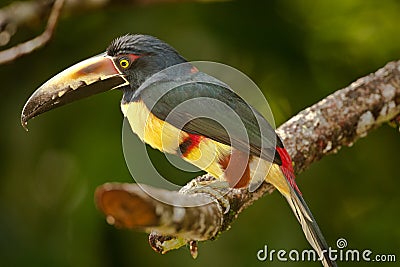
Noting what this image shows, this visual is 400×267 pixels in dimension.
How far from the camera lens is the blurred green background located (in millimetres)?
3477

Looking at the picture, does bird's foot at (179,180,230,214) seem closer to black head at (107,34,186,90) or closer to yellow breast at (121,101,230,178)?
yellow breast at (121,101,230,178)

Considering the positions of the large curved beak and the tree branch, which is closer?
the tree branch

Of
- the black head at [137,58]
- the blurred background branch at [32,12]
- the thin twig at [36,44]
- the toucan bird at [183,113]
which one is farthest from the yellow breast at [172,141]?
the blurred background branch at [32,12]

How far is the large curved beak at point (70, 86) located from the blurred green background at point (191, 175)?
41.9 inches

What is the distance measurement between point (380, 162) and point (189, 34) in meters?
1.18

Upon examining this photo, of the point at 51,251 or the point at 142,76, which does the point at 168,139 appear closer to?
the point at 142,76

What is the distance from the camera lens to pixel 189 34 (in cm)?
378

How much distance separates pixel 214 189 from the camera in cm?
231

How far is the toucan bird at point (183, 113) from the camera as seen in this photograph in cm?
225

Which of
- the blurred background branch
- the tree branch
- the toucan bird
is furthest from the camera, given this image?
the blurred background branch

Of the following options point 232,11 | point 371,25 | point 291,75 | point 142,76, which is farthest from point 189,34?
point 142,76

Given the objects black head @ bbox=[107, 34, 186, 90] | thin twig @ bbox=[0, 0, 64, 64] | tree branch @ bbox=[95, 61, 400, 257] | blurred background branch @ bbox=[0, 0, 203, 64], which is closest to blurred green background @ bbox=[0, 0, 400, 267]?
blurred background branch @ bbox=[0, 0, 203, 64]

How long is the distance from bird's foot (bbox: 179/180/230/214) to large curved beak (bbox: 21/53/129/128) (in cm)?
45

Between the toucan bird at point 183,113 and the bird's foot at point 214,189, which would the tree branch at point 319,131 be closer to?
the bird's foot at point 214,189
